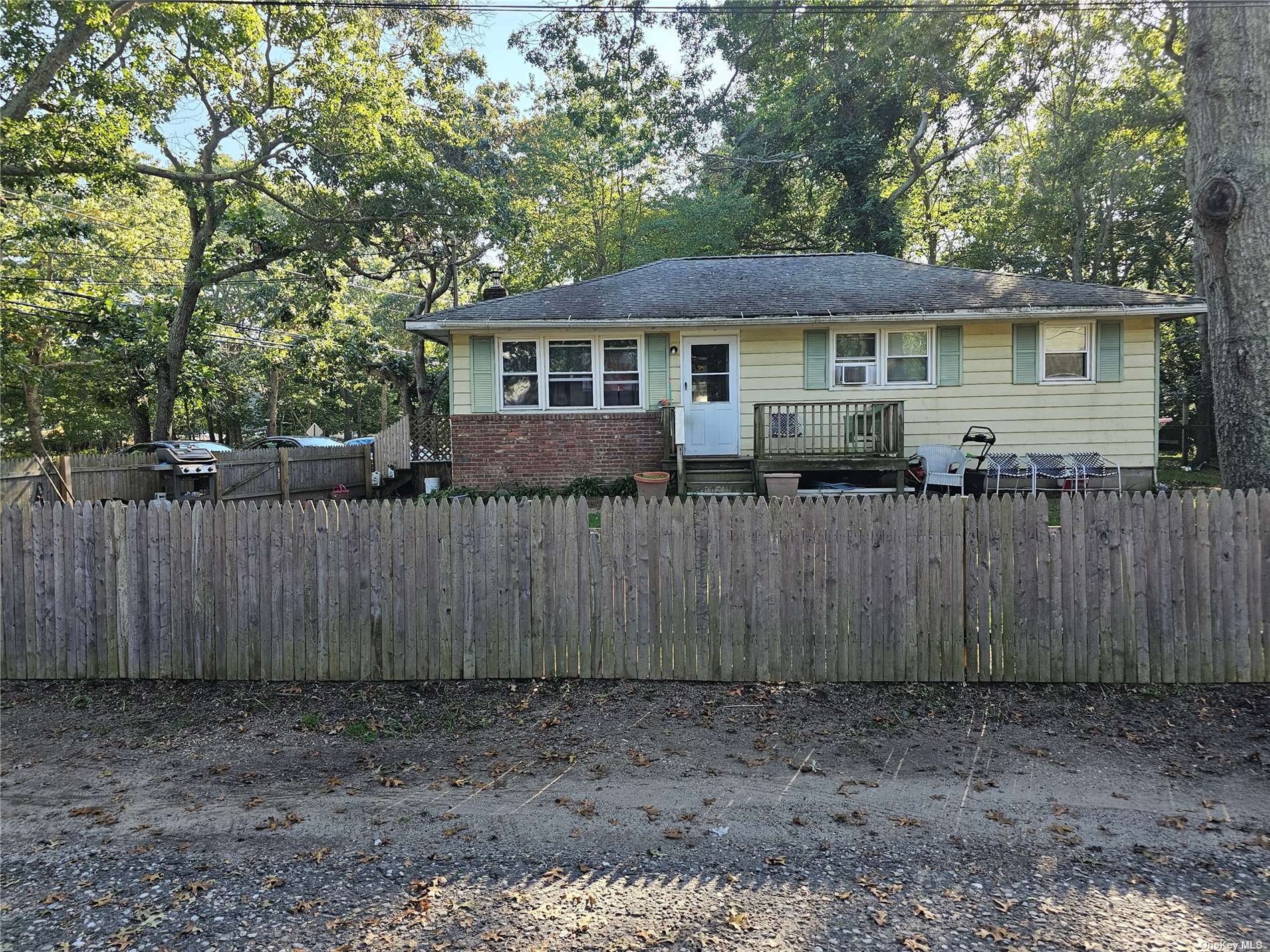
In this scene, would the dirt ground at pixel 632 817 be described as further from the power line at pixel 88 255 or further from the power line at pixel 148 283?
the power line at pixel 88 255

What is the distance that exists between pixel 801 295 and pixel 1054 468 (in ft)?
17.8

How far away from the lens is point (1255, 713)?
5.04 m

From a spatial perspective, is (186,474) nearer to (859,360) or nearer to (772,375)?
(772,375)

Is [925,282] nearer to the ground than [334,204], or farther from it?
nearer to the ground

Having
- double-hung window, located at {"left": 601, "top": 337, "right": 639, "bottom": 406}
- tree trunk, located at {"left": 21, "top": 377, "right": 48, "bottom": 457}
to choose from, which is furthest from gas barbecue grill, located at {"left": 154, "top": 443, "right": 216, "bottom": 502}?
double-hung window, located at {"left": 601, "top": 337, "right": 639, "bottom": 406}

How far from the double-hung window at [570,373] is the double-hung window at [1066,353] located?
744cm

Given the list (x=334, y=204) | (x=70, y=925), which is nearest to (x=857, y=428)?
(x=70, y=925)

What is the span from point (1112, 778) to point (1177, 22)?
17.5 m

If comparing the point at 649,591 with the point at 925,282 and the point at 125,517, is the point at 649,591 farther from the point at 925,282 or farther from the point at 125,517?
the point at 925,282

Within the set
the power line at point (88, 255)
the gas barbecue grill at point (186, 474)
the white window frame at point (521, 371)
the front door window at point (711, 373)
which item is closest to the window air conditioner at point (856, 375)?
the front door window at point (711, 373)

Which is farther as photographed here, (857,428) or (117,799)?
(857,428)

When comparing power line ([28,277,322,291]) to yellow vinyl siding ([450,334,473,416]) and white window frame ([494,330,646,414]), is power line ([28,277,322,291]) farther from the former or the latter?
white window frame ([494,330,646,414])

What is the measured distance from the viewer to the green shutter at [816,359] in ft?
44.8

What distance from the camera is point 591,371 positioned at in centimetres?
1380
